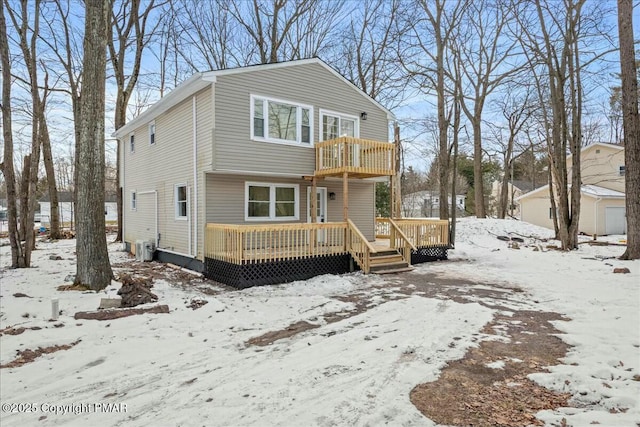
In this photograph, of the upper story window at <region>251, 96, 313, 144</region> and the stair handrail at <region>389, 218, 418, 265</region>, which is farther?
the stair handrail at <region>389, 218, 418, 265</region>

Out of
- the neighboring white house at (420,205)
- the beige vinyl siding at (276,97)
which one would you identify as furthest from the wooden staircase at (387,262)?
the neighboring white house at (420,205)

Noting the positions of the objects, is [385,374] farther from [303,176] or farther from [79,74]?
[79,74]

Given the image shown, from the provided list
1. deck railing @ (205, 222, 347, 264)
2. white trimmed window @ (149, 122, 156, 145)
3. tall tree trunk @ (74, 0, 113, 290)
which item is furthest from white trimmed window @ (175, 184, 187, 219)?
tall tree trunk @ (74, 0, 113, 290)

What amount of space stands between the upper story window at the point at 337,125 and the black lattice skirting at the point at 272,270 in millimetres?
4346

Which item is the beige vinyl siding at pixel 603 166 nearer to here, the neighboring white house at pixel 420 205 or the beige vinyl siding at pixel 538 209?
the beige vinyl siding at pixel 538 209

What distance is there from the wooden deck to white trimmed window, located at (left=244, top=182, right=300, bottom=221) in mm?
1027

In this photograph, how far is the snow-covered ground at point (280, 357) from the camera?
129 inches

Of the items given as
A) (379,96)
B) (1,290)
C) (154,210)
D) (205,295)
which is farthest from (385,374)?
(379,96)

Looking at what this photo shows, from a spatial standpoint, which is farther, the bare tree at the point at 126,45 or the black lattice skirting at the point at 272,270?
the bare tree at the point at 126,45

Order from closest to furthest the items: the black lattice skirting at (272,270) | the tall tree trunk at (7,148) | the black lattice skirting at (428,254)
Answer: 1. the black lattice skirting at (272,270)
2. the tall tree trunk at (7,148)
3. the black lattice skirting at (428,254)

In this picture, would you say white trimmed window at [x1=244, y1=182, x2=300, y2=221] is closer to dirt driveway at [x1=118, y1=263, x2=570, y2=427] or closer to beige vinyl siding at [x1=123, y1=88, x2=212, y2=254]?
beige vinyl siding at [x1=123, y1=88, x2=212, y2=254]

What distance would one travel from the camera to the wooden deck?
9156mm

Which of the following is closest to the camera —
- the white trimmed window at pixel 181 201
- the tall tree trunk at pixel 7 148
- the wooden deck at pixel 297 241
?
the wooden deck at pixel 297 241

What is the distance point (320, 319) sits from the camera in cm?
618
